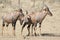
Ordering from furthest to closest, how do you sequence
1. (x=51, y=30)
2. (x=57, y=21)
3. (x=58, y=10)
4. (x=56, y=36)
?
(x=58, y=10) → (x=57, y=21) → (x=51, y=30) → (x=56, y=36)

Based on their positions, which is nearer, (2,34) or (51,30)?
(2,34)

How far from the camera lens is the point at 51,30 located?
16.0 metres

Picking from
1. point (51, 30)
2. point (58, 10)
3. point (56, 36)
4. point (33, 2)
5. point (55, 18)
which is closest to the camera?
point (56, 36)

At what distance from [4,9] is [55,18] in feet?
18.5

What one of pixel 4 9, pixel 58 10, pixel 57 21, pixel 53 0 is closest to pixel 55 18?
pixel 57 21

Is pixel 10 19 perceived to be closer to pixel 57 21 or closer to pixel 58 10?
pixel 57 21

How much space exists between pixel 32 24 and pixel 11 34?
3.64 feet

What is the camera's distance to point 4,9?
2494cm

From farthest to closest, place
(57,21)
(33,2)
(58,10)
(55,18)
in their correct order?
(33,2)
(58,10)
(55,18)
(57,21)

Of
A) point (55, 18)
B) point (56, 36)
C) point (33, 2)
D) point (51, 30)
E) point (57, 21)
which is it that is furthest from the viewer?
point (33, 2)

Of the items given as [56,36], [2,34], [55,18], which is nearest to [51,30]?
[56,36]

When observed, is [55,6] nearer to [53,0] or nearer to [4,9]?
[53,0]

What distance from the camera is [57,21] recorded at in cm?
1941

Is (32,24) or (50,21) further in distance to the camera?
(50,21)
